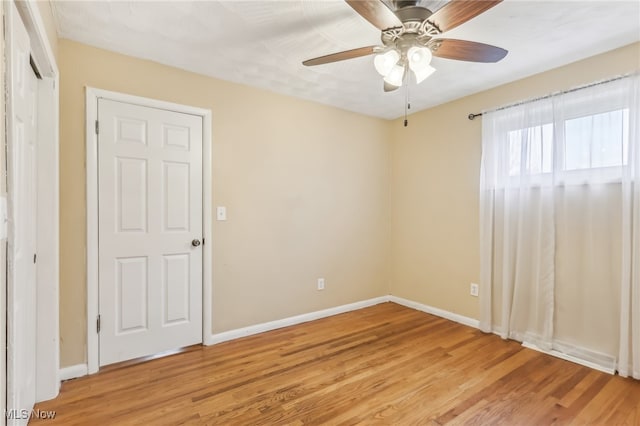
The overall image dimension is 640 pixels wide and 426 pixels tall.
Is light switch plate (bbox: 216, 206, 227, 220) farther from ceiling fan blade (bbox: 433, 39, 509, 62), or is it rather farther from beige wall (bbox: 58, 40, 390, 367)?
ceiling fan blade (bbox: 433, 39, 509, 62)

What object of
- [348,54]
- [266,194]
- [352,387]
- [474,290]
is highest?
[348,54]

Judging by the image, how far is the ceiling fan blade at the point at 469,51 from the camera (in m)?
1.65

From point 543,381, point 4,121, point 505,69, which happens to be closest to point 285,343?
point 543,381

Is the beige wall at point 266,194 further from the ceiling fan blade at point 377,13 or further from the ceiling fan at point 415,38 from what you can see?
the ceiling fan blade at point 377,13

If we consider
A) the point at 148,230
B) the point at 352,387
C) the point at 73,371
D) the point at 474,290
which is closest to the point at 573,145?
the point at 474,290

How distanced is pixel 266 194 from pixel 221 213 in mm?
483

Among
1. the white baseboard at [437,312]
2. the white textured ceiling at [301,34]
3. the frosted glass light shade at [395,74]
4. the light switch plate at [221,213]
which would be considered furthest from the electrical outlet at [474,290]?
the light switch plate at [221,213]

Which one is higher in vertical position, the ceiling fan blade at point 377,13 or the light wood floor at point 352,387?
the ceiling fan blade at point 377,13

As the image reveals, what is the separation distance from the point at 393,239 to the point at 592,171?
2137 millimetres

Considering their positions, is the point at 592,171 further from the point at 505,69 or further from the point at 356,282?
the point at 356,282

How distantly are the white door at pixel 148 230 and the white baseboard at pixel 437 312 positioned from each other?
94.7 inches

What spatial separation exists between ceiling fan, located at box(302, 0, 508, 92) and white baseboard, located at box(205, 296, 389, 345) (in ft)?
7.77

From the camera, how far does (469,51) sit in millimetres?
1726

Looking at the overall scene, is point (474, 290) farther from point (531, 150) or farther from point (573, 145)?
point (573, 145)
